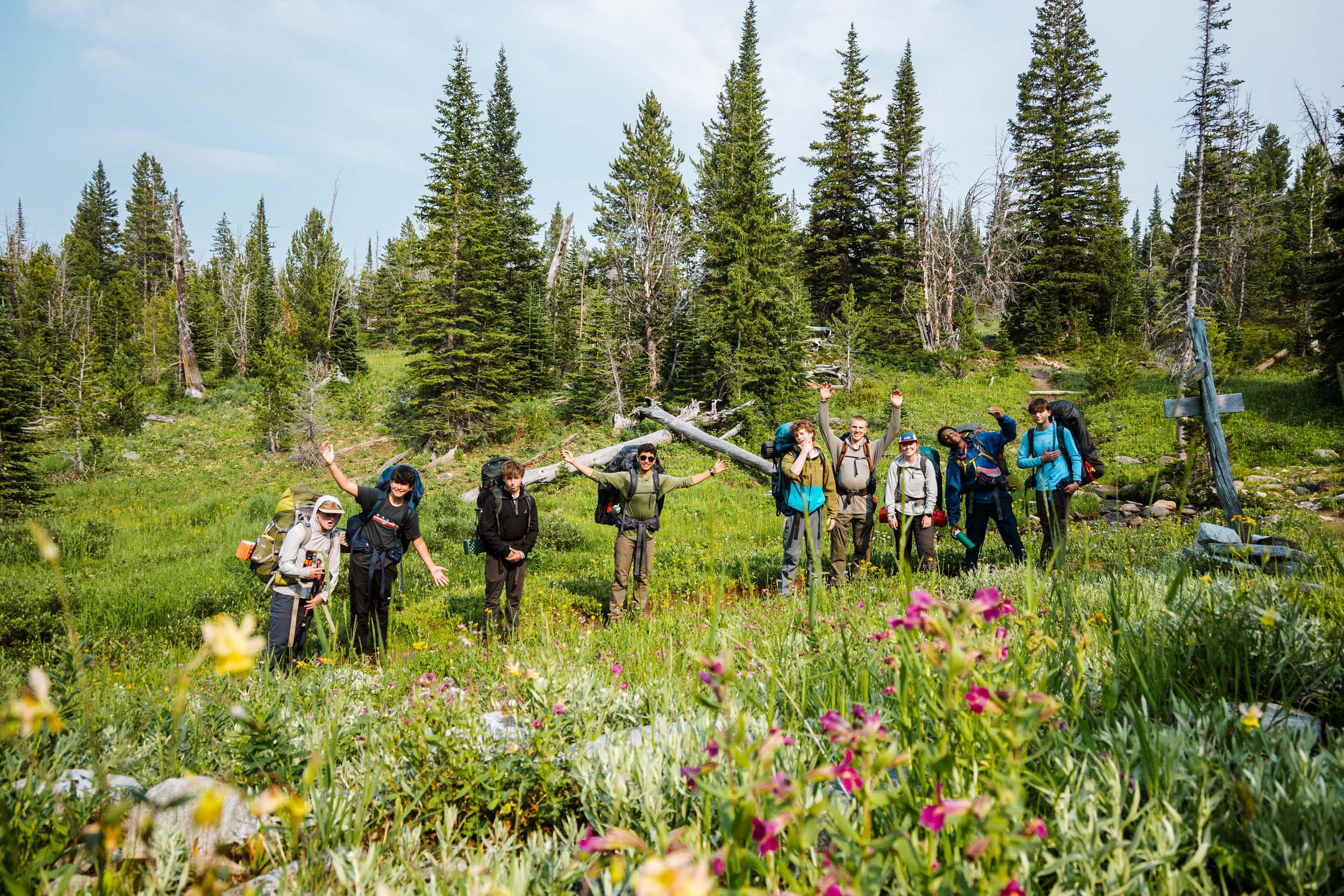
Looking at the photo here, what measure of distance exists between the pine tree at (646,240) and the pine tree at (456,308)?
15.8 feet

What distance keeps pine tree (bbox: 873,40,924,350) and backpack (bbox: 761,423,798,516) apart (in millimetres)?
26368

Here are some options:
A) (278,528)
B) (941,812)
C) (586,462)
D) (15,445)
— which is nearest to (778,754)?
(941,812)

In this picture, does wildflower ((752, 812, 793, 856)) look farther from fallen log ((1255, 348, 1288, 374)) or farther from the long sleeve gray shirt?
fallen log ((1255, 348, 1288, 374))

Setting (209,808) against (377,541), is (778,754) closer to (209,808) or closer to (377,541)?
(209,808)

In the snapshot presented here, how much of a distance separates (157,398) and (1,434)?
22.0 meters

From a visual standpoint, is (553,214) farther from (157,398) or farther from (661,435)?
(661,435)

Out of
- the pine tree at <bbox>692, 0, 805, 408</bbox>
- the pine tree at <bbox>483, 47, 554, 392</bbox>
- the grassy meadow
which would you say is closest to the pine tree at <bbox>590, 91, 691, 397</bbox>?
the pine tree at <bbox>692, 0, 805, 408</bbox>

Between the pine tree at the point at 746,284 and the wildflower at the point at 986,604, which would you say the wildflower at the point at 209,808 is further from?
the pine tree at the point at 746,284

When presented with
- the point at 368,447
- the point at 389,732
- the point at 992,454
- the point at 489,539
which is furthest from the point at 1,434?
the point at 992,454

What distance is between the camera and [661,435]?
2147 cm

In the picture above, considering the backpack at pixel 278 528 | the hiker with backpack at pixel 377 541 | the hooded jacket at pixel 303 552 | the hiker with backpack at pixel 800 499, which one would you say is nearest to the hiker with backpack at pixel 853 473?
the hiker with backpack at pixel 800 499

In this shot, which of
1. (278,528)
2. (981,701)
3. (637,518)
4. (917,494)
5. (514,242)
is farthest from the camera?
(514,242)

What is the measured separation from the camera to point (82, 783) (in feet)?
6.79

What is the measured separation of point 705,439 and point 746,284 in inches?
268
